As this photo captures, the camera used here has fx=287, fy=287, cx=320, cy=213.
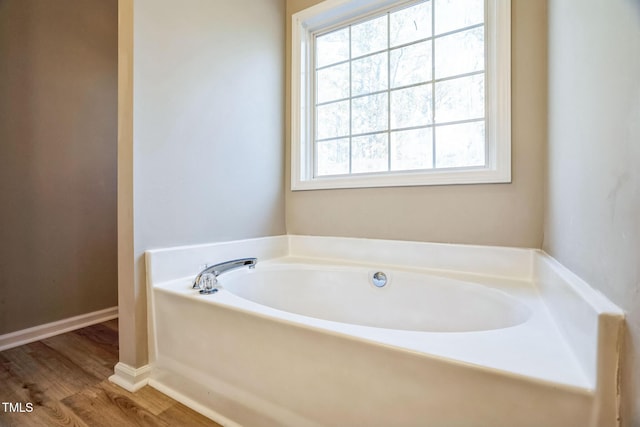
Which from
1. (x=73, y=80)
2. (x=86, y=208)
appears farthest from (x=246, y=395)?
(x=73, y=80)

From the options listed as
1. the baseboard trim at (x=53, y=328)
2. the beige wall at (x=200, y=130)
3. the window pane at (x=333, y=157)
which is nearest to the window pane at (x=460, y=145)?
the window pane at (x=333, y=157)

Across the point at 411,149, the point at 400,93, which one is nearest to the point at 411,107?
the point at 400,93

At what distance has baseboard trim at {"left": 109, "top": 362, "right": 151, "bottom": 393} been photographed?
1287mm

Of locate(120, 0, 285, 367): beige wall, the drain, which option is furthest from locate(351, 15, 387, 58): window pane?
the drain

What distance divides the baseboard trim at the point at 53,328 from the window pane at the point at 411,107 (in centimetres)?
250

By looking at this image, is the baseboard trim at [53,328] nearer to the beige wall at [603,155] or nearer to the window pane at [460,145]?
the window pane at [460,145]

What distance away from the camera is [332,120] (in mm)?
2072

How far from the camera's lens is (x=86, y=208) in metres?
2.10

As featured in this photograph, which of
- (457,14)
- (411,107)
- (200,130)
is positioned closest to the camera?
(200,130)

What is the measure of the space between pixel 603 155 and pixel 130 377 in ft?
6.11

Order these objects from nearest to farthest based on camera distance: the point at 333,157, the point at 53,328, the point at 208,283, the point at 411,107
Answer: the point at 208,283 < the point at 411,107 < the point at 53,328 < the point at 333,157

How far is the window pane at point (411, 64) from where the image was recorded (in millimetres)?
1729

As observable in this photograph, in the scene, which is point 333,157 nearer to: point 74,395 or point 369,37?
point 369,37

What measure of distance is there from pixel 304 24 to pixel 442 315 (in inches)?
82.7
